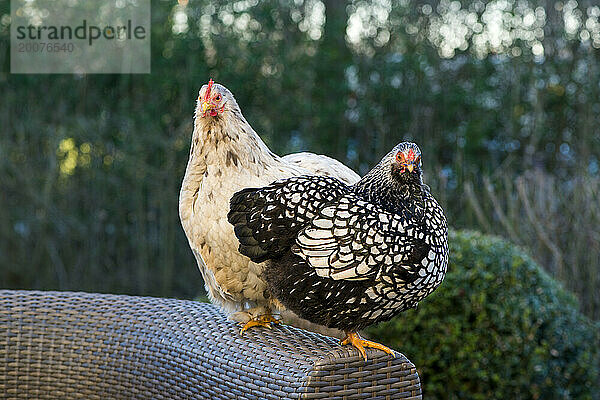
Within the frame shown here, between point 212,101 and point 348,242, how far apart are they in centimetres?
45

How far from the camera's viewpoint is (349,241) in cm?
143

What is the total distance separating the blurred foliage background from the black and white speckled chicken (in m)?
2.54

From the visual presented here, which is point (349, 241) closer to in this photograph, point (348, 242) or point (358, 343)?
point (348, 242)

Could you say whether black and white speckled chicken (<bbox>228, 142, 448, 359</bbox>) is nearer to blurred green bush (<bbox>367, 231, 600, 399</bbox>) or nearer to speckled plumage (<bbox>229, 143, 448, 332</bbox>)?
speckled plumage (<bbox>229, 143, 448, 332</bbox>)

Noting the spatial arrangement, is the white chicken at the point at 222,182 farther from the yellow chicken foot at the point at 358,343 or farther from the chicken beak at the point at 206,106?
the yellow chicken foot at the point at 358,343

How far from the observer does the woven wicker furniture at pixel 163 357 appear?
59.3 inches

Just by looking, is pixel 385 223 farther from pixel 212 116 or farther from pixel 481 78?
pixel 481 78

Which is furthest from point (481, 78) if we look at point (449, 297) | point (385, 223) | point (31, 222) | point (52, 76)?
point (385, 223)

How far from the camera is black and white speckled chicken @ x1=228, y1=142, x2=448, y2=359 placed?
1.43 m

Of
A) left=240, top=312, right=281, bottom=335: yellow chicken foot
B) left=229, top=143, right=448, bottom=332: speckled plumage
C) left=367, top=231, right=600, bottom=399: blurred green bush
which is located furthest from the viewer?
left=367, top=231, right=600, bottom=399: blurred green bush

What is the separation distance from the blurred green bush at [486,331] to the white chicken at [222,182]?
37.2 inches

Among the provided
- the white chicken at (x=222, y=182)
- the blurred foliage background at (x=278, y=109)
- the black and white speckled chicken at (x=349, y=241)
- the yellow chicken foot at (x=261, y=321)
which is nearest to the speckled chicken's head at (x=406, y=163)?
the black and white speckled chicken at (x=349, y=241)

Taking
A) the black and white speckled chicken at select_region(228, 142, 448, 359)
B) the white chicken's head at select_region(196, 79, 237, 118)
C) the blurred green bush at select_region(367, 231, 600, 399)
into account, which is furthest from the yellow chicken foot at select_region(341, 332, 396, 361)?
the blurred green bush at select_region(367, 231, 600, 399)

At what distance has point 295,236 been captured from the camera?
148 centimetres
